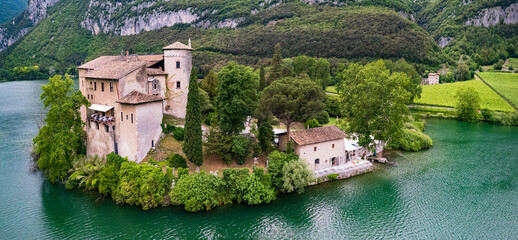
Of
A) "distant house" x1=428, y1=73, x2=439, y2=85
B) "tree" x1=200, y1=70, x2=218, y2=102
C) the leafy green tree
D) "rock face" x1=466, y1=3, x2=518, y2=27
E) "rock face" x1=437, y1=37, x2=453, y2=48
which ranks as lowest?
the leafy green tree

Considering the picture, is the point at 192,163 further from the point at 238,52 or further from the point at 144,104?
the point at 238,52

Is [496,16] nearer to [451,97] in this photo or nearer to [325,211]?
[451,97]

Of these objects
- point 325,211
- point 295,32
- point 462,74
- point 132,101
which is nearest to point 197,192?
point 325,211

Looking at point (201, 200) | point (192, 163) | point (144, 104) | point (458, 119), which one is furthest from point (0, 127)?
point (458, 119)

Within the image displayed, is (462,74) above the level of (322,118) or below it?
above

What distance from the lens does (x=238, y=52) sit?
432 ft

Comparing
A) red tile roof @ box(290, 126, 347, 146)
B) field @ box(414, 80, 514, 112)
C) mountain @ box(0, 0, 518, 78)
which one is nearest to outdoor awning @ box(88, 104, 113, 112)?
red tile roof @ box(290, 126, 347, 146)

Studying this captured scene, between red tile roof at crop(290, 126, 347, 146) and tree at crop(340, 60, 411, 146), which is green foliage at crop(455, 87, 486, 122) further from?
red tile roof at crop(290, 126, 347, 146)

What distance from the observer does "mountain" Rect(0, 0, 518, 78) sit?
11938cm

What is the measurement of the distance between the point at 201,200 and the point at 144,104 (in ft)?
39.0

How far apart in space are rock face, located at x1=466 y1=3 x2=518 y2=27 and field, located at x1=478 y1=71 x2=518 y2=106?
63612 millimetres

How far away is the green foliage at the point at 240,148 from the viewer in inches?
1382

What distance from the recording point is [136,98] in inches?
1378

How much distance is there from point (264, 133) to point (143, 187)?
45.2 feet
